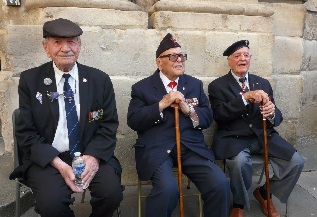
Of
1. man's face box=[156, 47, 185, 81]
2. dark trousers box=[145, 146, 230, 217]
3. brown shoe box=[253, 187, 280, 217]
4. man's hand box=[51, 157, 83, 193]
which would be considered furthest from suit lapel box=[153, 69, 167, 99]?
brown shoe box=[253, 187, 280, 217]

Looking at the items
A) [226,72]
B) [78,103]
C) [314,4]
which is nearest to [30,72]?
[78,103]

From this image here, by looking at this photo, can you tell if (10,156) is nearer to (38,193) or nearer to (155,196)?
(38,193)

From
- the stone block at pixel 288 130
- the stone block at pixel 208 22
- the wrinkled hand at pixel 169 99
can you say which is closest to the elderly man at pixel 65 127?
the wrinkled hand at pixel 169 99

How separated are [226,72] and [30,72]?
2269mm

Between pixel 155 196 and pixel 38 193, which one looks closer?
pixel 38 193

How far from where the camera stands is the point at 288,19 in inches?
182

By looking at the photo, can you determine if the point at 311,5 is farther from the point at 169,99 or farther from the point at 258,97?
the point at 169,99

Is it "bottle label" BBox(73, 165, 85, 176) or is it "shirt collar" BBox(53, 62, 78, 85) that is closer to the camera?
"bottle label" BBox(73, 165, 85, 176)

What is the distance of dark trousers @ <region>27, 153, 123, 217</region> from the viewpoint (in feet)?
8.29

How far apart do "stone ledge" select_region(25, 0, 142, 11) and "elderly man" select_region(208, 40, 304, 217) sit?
122 cm

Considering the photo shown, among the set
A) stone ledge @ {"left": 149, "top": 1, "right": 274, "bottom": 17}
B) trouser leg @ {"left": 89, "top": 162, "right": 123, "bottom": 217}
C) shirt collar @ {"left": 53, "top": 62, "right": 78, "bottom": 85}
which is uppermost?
stone ledge @ {"left": 149, "top": 1, "right": 274, "bottom": 17}

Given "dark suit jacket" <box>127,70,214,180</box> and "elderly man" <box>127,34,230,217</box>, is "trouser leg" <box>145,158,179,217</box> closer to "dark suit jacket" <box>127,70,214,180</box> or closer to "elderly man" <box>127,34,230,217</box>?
"elderly man" <box>127,34,230,217</box>

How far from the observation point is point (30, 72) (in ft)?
9.53

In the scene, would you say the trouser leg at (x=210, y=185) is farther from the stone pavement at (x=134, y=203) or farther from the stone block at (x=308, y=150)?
the stone block at (x=308, y=150)
